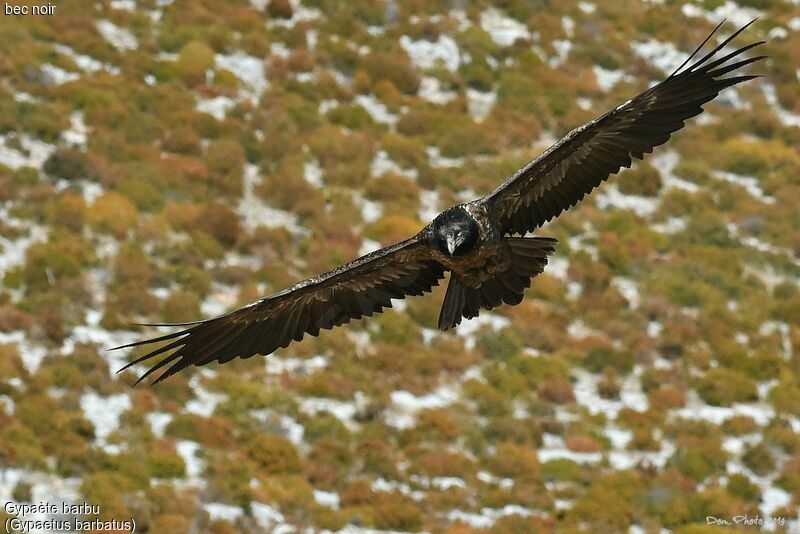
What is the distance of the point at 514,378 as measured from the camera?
23438 mm

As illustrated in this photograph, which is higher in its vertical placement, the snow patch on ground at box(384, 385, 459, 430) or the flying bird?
the snow patch on ground at box(384, 385, 459, 430)

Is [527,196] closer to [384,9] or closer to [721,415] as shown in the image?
[721,415]

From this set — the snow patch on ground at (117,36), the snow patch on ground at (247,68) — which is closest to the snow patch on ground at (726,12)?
the snow patch on ground at (247,68)

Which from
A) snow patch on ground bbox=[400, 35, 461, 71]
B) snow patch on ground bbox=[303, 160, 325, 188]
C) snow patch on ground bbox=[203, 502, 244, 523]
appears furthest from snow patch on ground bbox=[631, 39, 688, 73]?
snow patch on ground bbox=[203, 502, 244, 523]

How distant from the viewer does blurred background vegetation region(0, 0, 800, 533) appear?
20.2 metres

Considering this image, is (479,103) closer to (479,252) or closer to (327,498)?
(327,498)

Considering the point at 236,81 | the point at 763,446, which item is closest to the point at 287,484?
the point at 763,446

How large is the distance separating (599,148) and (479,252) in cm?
163

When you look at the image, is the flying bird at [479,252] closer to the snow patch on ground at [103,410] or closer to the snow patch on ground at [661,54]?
the snow patch on ground at [103,410]

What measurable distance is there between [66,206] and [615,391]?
31.3 ft

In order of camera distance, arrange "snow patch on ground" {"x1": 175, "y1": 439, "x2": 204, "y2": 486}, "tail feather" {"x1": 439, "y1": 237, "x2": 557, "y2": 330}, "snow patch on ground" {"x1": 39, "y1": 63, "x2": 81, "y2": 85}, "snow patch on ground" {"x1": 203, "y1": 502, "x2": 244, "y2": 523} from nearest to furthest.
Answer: "tail feather" {"x1": 439, "y1": 237, "x2": 557, "y2": 330} < "snow patch on ground" {"x1": 203, "y1": 502, "x2": 244, "y2": 523} < "snow patch on ground" {"x1": 175, "y1": 439, "x2": 204, "y2": 486} < "snow patch on ground" {"x1": 39, "y1": 63, "x2": 81, "y2": 85}

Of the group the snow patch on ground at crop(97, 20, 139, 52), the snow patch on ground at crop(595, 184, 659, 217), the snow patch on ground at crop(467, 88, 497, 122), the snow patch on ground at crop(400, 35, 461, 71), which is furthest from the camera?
the snow patch on ground at crop(400, 35, 461, 71)

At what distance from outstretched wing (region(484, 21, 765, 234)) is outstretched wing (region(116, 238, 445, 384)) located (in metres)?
0.92

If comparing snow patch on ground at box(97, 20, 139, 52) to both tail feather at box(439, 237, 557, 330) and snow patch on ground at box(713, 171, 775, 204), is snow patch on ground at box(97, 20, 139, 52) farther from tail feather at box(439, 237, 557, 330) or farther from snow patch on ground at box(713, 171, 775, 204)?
tail feather at box(439, 237, 557, 330)
